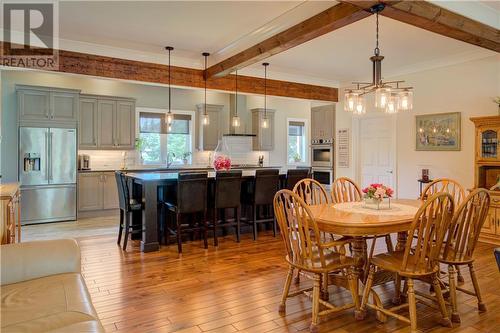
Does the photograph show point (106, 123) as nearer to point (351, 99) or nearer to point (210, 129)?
point (210, 129)

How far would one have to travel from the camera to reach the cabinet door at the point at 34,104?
5.86 m

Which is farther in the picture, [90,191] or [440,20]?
[90,191]

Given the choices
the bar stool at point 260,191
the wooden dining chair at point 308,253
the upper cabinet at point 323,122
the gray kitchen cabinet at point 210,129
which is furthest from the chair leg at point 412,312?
the gray kitchen cabinet at point 210,129

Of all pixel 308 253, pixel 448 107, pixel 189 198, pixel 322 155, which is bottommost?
pixel 308 253

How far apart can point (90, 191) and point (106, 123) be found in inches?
55.3

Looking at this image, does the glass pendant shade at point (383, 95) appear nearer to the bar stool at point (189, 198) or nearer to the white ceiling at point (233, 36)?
the white ceiling at point (233, 36)

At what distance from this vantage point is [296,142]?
9.87m

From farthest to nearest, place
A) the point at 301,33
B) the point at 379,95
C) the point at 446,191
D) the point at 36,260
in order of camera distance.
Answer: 1. the point at 446,191
2. the point at 301,33
3. the point at 379,95
4. the point at 36,260

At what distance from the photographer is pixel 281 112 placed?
9.42 meters

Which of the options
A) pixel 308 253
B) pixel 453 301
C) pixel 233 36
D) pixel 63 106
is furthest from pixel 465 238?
pixel 63 106

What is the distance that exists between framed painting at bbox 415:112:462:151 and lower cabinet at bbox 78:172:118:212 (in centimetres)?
587

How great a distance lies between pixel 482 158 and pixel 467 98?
1.04 meters

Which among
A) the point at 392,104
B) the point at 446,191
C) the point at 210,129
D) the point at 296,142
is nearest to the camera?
the point at 392,104

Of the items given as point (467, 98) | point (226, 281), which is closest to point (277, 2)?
point (226, 281)
